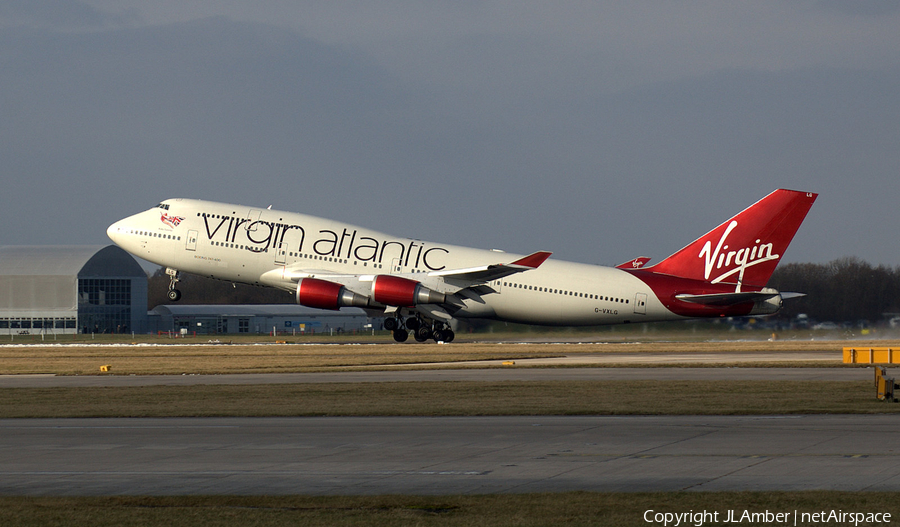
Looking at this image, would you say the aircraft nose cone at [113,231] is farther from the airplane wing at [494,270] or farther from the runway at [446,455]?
the runway at [446,455]

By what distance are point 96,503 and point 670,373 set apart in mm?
25730

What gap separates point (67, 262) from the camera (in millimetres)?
108438

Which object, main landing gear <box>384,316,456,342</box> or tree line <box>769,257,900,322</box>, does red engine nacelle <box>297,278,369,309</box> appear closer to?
main landing gear <box>384,316,456,342</box>

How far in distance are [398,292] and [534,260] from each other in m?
7.19

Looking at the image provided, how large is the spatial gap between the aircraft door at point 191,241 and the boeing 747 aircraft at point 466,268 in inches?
2.1

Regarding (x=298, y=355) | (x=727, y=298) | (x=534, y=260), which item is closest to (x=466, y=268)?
(x=534, y=260)

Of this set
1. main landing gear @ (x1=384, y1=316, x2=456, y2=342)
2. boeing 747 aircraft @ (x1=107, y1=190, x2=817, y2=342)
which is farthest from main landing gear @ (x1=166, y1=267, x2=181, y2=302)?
main landing gear @ (x1=384, y1=316, x2=456, y2=342)

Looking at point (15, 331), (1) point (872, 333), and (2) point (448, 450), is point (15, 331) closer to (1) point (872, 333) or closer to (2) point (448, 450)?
(1) point (872, 333)

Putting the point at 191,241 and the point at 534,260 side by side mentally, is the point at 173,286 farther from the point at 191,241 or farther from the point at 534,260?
the point at 534,260

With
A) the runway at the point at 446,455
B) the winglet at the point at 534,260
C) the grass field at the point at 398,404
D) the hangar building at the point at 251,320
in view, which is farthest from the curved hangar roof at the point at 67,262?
the runway at the point at 446,455

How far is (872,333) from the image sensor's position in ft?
198

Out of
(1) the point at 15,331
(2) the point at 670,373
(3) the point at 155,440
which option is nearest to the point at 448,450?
(3) the point at 155,440

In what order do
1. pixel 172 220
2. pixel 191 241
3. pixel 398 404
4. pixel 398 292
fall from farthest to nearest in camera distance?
pixel 172 220
pixel 191 241
pixel 398 292
pixel 398 404

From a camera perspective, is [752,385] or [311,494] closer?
[311,494]
